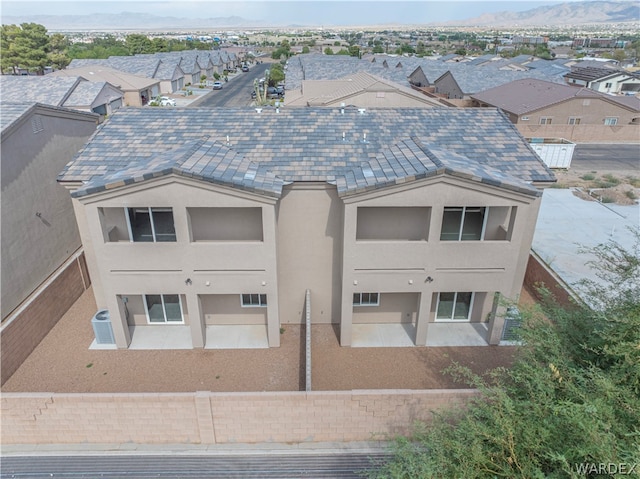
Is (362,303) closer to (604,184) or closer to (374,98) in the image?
(374,98)

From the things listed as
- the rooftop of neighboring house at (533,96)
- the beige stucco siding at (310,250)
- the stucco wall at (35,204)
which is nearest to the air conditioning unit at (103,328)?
the stucco wall at (35,204)

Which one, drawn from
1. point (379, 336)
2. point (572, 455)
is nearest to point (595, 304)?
point (572, 455)

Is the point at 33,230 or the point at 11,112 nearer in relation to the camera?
the point at 11,112

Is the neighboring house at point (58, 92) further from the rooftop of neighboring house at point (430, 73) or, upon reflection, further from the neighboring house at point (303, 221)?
the rooftop of neighboring house at point (430, 73)

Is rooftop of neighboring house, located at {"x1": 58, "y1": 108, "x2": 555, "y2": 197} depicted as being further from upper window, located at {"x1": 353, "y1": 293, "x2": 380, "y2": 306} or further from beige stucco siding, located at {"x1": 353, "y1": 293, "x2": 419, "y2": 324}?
beige stucco siding, located at {"x1": 353, "y1": 293, "x2": 419, "y2": 324}

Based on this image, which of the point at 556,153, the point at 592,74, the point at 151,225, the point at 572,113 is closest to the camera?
the point at 151,225

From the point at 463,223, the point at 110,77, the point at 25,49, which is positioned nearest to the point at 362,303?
the point at 463,223
